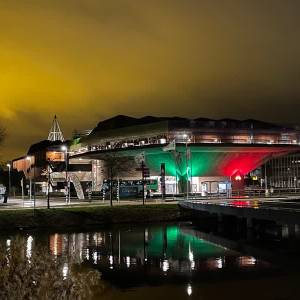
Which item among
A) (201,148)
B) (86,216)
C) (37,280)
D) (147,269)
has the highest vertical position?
(201,148)

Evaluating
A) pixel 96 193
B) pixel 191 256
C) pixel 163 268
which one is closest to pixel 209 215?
pixel 191 256

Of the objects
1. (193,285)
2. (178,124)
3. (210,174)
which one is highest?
(178,124)

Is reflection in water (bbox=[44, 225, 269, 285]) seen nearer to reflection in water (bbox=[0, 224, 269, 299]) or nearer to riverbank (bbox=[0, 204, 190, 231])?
reflection in water (bbox=[0, 224, 269, 299])

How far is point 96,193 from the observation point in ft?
371

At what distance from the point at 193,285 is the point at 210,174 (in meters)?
104

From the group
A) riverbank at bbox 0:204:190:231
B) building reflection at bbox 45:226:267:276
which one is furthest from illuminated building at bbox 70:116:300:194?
building reflection at bbox 45:226:267:276

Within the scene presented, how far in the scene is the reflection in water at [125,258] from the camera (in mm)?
15012

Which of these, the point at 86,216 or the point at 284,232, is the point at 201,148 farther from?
the point at 284,232

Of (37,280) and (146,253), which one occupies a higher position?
(37,280)

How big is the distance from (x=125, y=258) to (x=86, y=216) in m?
25.5

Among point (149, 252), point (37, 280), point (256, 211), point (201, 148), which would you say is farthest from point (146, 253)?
point (201, 148)

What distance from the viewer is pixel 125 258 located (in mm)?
35250

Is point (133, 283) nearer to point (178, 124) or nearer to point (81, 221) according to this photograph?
point (81, 221)

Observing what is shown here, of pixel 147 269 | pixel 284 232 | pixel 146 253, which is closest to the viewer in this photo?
pixel 147 269
